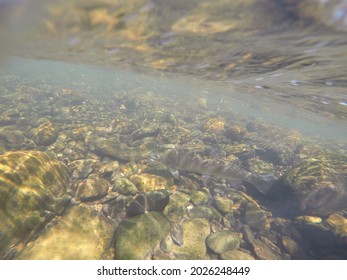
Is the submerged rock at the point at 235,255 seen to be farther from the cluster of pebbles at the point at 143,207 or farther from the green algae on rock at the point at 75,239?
the green algae on rock at the point at 75,239

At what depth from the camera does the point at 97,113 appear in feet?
54.2

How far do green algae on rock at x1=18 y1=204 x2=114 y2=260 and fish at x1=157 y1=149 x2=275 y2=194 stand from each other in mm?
3465

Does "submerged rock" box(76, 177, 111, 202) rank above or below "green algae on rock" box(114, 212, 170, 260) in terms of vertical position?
above

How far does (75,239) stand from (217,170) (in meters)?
5.19

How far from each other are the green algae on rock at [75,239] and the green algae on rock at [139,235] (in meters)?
0.29

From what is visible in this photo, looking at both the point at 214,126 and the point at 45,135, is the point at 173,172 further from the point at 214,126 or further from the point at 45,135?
the point at 214,126

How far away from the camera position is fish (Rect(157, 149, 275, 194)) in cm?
803

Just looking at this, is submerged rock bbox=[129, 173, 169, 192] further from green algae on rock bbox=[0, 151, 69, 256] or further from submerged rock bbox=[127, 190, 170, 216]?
green algae on rock bbox=[0, 151, 69, 256]

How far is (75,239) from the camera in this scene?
4.56 metres

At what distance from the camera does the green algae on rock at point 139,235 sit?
463cm

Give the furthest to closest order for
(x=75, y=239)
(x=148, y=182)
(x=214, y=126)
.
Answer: (x=214, y=126) → (x=148, y=182) → (x=75, y=239)

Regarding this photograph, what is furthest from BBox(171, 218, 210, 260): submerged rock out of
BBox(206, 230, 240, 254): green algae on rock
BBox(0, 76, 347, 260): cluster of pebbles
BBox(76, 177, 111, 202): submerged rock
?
BBox(76, 177, 111, 202): submerged rock

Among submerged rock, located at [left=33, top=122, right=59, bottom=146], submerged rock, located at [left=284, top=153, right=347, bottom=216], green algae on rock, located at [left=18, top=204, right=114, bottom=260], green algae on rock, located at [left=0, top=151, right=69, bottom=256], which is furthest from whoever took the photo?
submerged rock, located at [left=33, top=122, right=59, bottom=146]

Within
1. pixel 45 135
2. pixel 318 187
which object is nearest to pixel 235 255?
pixel 318 187
